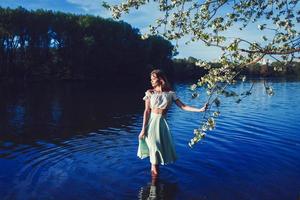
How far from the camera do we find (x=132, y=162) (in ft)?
43.1

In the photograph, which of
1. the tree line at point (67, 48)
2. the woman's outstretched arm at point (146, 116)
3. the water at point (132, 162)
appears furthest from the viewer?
the tree line at point (67, 48)

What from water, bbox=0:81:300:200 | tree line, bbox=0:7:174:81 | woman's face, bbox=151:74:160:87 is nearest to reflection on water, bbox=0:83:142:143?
water, bbox=0:81:300:200

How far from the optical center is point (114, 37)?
9650cm

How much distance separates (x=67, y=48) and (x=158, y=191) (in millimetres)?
80737

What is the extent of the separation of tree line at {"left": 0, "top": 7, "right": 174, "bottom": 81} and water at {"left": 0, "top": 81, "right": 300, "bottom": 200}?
5264 centimetres

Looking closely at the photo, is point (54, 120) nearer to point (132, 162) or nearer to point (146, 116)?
point (132, 162)

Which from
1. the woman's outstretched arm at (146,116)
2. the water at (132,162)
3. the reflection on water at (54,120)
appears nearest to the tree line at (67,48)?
the reflection on water at (54,120)

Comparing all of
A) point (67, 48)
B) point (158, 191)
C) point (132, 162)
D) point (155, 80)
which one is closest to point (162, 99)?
point (155, 80)

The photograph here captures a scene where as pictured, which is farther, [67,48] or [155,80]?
[67,48]

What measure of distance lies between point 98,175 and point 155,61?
97933 millimetres

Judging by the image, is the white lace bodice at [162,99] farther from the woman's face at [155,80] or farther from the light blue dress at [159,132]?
the woman's face at [155,80]

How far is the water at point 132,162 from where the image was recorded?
33.9ft

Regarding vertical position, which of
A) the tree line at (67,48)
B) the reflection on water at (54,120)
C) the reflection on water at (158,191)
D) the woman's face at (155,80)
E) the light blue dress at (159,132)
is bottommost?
the reflection on water at (158,191)

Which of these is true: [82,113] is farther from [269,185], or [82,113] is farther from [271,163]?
[269,185]
